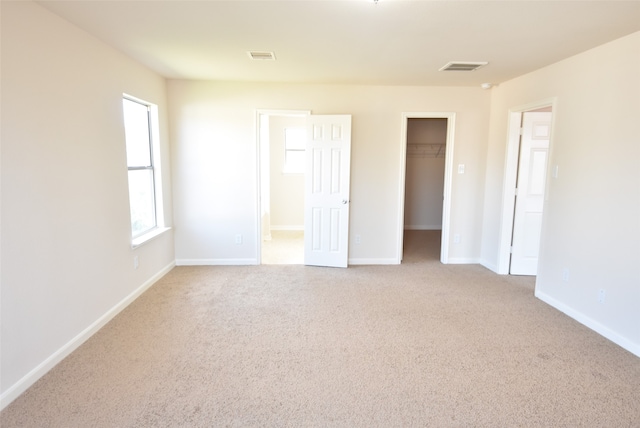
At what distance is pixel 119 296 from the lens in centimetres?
336

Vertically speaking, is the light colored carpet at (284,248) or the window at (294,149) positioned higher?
the window at (294,149)

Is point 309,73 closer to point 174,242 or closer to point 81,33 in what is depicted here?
point 81,33

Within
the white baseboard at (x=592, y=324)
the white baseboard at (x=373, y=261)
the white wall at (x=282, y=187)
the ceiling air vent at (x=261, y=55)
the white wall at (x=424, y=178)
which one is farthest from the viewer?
the white wall at (x=424, y=178)

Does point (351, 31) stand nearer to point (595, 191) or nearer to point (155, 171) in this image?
point (595, 191)

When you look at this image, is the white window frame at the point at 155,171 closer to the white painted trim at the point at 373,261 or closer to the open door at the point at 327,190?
the open door at the point at 327,190

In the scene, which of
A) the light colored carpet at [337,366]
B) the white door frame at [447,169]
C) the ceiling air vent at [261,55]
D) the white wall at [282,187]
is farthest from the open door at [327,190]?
the white wall at [282,187]

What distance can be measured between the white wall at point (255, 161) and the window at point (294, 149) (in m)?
2.55

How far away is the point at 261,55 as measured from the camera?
336cm

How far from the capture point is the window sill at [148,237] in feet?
12.1

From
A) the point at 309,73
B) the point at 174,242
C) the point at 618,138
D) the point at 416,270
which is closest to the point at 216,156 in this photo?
the point at 174,242

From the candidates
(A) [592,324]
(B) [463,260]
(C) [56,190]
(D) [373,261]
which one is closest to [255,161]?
(D) [373,261]

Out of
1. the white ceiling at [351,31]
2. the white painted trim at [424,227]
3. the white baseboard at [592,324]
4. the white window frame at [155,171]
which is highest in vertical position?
the white ceiling at [351,31]

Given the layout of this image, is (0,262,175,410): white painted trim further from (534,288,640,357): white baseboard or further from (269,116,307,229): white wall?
(534,288,640,357): white baseboard

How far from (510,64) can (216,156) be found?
3.50 meters
